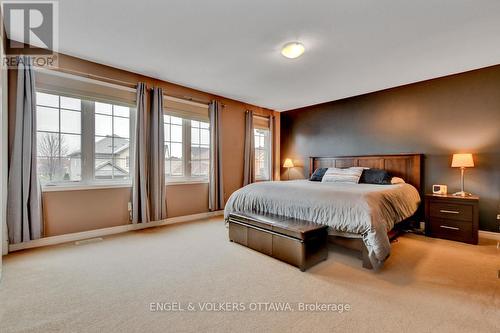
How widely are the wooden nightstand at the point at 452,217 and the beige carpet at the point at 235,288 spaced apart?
215mm

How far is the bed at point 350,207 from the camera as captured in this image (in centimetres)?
230

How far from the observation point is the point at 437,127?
12.4 feet

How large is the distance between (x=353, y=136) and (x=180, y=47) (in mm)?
3602

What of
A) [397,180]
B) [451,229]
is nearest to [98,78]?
[397,180]

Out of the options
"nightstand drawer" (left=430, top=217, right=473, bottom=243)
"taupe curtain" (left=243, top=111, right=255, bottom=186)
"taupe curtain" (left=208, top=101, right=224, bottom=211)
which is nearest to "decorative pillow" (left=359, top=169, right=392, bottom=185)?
"nightstand drawer" (left=430, top=217, right=473, bottom=243)

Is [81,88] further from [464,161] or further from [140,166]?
[464,161]

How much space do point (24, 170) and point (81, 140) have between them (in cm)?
72

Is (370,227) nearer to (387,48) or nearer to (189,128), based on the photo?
(387,48)

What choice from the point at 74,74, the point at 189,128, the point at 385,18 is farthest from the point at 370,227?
the point at 74,74

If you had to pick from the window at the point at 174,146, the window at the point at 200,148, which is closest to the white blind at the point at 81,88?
the window at the point at 174,146

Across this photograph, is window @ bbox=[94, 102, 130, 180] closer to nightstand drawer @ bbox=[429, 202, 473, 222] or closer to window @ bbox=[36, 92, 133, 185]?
window @ bbox=[36, 92, 133, 185]

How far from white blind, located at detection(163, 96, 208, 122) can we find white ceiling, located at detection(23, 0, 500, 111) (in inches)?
14.9

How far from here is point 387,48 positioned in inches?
110

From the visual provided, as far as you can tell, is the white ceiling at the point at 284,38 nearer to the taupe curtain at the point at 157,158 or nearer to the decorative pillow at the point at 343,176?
the taupe curtain at the point at 157,158
